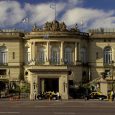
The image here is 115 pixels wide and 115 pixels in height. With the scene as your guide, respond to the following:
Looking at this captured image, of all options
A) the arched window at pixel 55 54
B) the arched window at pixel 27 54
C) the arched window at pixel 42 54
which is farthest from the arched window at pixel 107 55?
the arched window at pixel 27 54

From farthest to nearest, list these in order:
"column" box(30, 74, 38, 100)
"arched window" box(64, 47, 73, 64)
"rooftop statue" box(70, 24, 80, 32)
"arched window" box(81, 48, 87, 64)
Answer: "arched window" box(81, 48, 87, 64) → "arched window" box(64, 47, 73, 64) → "rooftop statue" box(70, 24, 80, 32) → "column" box(30, 74, 38, 100)

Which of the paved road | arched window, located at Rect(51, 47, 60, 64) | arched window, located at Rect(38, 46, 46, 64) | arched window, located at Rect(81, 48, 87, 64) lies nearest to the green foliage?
arched window, located at Rect(38, 46, 46, 64)

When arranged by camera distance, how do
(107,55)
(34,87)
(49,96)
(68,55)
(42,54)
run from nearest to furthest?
(49,96)
(34,87)
(42,54)
(68,55)
(107,55)

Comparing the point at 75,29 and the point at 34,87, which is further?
the point at 75,29

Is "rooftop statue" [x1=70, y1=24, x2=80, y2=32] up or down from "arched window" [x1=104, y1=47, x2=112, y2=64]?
up

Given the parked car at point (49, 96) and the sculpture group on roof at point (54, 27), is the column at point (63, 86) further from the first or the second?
the sculpture group on roof at point (54, 27)

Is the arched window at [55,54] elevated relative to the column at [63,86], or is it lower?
elevated

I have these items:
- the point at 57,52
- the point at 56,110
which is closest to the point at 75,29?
the point at 57,52

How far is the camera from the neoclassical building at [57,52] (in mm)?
112125

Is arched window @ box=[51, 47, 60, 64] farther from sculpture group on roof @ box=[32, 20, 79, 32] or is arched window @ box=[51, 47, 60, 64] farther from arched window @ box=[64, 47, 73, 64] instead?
sculpture group on roof @ box=[32, 20, 79, 32]

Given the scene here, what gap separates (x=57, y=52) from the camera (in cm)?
11325

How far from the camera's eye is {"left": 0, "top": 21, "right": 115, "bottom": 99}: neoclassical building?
368ft

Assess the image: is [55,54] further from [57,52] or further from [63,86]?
[63,86]

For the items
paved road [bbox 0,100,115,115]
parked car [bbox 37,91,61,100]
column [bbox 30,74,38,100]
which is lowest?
paved road [bbox 0,100,115,115]
